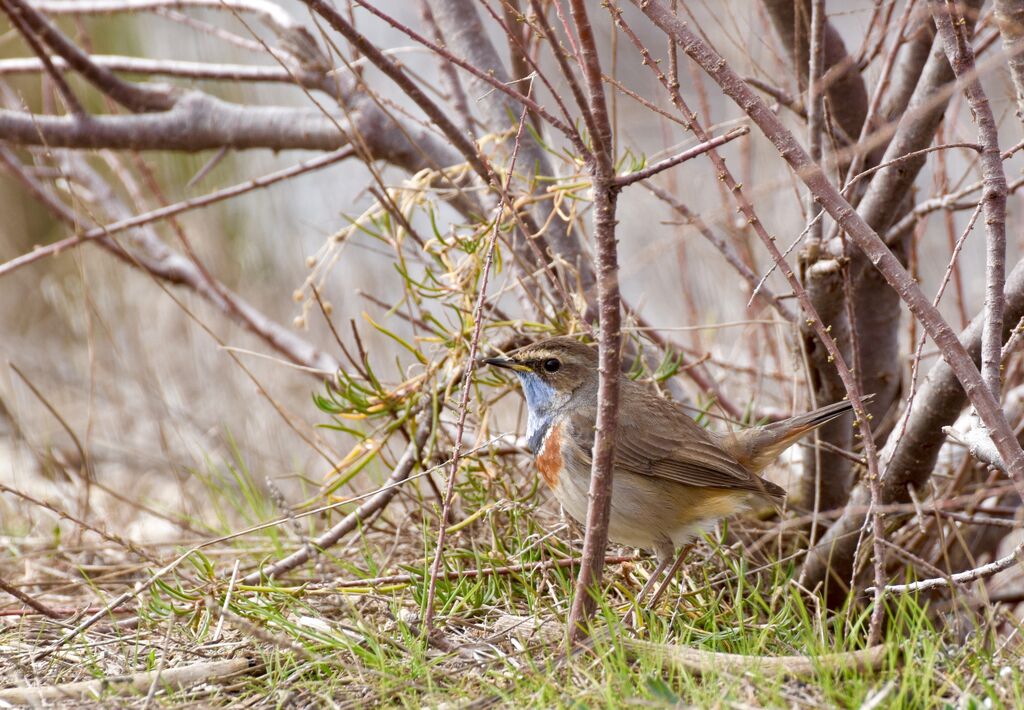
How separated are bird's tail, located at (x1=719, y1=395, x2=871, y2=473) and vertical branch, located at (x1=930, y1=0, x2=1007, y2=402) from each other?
960 mm

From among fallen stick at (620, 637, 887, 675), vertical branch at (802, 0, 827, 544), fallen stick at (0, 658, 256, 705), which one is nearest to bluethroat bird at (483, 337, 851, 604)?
vertical branch at (802, 0, 827, 544)

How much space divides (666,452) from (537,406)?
1.82 ft

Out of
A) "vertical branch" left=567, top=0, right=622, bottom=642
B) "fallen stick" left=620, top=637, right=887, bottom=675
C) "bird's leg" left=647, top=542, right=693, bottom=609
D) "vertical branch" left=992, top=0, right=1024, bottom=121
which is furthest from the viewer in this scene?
"bird's leg" left=647, top=542, right=693, bottom=609

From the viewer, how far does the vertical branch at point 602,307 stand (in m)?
2.56

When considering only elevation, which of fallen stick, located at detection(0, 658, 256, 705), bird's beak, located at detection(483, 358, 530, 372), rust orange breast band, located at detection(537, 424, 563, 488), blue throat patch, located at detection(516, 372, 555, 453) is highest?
bird's beak, located at detection(483, 358, 530, 372)

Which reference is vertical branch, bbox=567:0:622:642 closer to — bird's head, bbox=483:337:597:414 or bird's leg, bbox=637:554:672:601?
bird's leg, bbox=637:554:672:601

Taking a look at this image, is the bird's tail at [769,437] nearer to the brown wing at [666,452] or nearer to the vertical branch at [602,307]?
the brown wing at [666,452]

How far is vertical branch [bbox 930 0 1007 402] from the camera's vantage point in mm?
3039

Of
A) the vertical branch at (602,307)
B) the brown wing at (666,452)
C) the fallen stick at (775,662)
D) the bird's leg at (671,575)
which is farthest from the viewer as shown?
the brown wing at (666,452)

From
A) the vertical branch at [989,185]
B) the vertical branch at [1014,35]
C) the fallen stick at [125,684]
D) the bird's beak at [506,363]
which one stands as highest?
the vertical branch at [1014,35]

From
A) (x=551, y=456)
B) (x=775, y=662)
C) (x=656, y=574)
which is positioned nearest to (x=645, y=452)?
(x=551, y=456)

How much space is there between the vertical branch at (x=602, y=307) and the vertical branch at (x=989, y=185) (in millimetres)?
1123

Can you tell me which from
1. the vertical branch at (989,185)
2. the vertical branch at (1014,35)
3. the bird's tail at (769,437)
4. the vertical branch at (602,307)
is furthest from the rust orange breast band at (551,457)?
the vertical branch at (1014,35)

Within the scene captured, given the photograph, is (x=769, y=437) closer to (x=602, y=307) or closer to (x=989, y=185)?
(x=989, y=185)
